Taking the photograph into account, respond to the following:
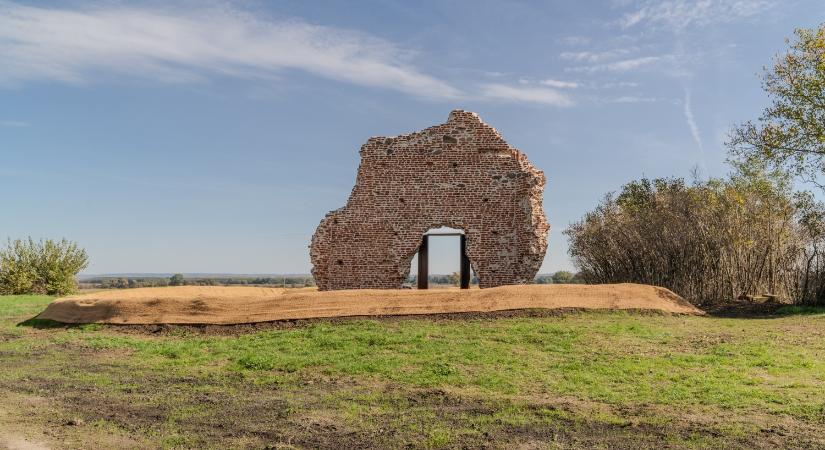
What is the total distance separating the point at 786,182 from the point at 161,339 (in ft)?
62.9

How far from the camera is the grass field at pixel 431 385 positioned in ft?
24.3

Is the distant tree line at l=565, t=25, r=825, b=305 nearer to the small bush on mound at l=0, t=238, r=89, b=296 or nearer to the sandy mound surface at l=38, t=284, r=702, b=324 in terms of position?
the sandy mound surface at l=38, t=284, r=702, b=324

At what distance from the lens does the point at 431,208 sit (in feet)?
64.5

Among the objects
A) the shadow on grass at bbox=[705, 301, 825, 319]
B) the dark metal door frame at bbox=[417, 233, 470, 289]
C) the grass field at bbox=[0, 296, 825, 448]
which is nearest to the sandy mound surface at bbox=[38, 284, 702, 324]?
the grass field at bbox=[0, 296, 825, 448]

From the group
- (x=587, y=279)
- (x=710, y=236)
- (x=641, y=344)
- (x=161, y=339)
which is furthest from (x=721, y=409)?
(x=587, y=279)

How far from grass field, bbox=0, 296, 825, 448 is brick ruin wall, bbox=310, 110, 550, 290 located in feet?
15.4

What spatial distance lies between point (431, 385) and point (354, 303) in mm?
6392

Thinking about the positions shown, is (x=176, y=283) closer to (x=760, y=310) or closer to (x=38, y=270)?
(x=38, y=270)

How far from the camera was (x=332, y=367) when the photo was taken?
10891 mm

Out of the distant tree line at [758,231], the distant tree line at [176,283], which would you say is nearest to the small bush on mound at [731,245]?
the distant tree line at [758,231]

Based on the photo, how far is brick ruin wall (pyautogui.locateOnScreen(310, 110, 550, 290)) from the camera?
63.9 feet

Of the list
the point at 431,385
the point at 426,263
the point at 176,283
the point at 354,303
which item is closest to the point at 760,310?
the point at 426,263

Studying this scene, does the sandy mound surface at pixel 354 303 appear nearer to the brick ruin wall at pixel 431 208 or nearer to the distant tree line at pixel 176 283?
the brick ruin wall at pixel 431 208

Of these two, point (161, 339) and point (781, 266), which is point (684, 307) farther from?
point (161, 339)
